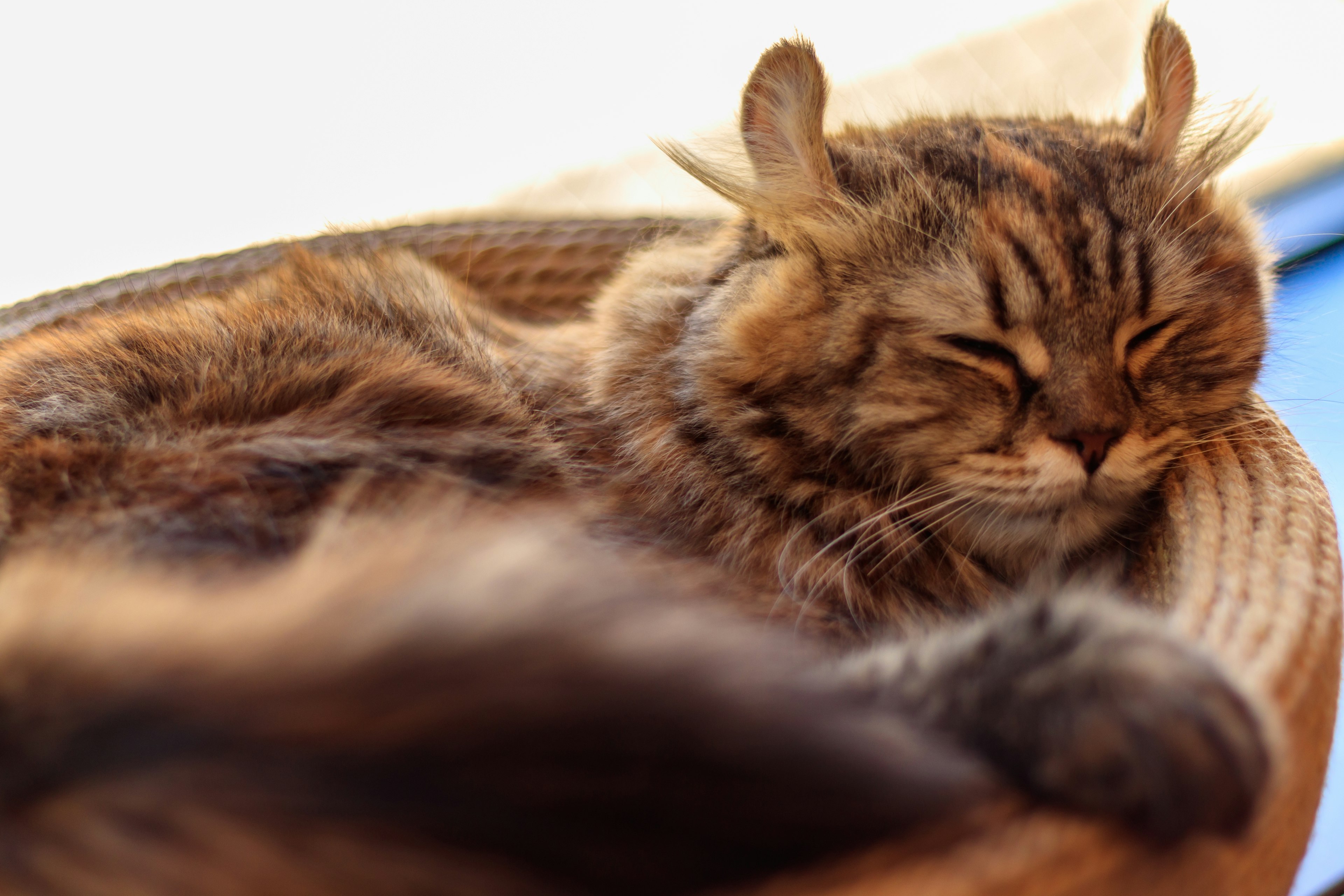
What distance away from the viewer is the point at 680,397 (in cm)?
125

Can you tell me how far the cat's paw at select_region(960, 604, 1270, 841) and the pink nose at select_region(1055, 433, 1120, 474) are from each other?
0.33 metres

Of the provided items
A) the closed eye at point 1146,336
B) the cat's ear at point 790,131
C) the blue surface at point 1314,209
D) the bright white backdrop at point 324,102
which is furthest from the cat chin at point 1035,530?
the blue surface at point 1314,209

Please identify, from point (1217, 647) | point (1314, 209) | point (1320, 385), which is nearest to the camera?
point (1217, 647)

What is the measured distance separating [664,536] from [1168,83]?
945 mm

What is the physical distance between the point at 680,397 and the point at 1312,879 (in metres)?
1.15

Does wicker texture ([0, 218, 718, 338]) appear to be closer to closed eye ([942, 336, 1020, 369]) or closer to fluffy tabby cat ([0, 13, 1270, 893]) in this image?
fluffy tabby cat ([0, 13, 1270, 893])

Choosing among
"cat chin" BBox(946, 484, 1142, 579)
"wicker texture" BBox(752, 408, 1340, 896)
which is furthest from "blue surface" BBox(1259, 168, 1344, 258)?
"cat chin" BBox(946, 484, 1142, 579)

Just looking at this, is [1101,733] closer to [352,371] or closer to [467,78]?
[352,371]

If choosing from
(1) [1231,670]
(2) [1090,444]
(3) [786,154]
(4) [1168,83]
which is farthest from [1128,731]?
(4) [1168,83]

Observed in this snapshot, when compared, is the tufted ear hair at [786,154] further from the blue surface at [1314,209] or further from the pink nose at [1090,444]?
the blue surface at [1314,209]

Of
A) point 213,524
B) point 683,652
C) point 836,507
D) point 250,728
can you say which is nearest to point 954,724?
point 683,652

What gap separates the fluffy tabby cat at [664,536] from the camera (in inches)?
23.9

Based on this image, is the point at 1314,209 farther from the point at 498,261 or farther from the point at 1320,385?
the point at 498,261

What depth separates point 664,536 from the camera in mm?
1159
